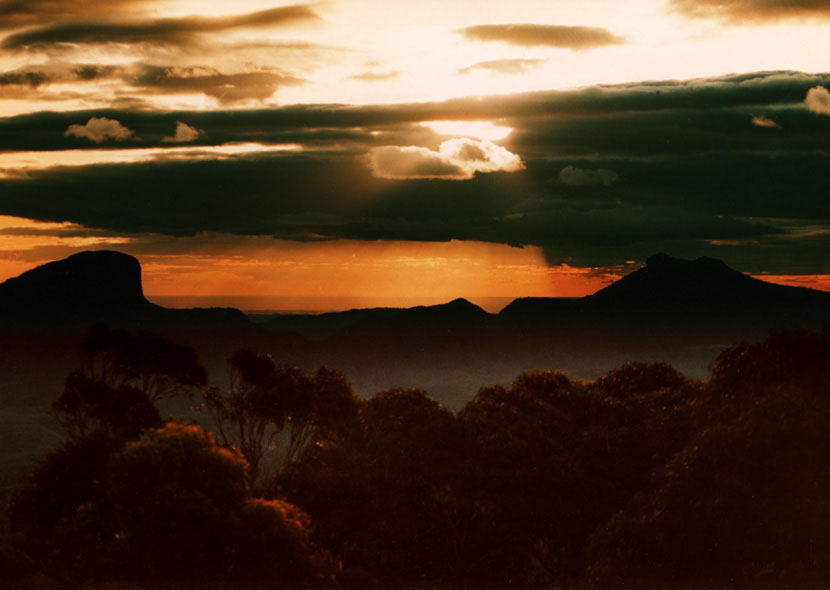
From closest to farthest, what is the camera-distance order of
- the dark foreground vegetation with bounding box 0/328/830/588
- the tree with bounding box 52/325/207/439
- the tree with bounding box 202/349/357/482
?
the dark foreground vegetation with bounding box 0/328/830/588 → the tree with bounding box 52/325/207/439 → the tree with bounding box 202/349/357/482

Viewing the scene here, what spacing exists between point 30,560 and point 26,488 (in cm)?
1496

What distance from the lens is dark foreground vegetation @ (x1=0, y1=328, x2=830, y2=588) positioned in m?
39.2

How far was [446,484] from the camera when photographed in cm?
5738

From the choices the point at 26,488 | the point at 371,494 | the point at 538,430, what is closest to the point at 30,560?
the point at 26,488

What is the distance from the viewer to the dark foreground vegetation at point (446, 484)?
39.2m

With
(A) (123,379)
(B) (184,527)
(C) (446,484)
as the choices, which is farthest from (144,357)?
(B) (184,527)

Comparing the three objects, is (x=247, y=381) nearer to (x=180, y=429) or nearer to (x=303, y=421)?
(x=303, y=421)

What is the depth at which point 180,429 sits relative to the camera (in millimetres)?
39750

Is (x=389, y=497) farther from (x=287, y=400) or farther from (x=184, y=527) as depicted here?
(x=184, y=527)

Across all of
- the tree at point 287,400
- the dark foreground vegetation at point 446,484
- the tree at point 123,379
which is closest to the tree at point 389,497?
the dark foreground vegetation at point 446,484

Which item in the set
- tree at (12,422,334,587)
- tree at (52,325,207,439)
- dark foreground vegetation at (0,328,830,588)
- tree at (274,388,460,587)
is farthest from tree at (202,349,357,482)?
tree at (12,422,334,587)

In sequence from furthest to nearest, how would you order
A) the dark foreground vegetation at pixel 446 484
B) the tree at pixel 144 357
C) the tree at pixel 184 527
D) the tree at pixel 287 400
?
the tree at pixel 144 357 < the tree at pixel 287 400 < the dark foreground vegetation at pixel 446 484 < the tree at pixel 184 527

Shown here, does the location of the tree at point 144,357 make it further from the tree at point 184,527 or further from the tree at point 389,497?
the tree at point 184,527

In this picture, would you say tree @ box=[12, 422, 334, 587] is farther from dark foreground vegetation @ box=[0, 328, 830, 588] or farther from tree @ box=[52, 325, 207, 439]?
tree @ box=[52, 325, 207, 439]
